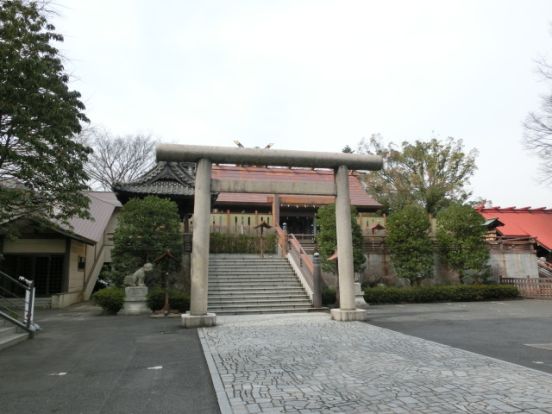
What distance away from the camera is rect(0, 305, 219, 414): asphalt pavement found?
16.0ft

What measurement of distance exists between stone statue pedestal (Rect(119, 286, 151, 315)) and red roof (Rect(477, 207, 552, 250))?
25.2m

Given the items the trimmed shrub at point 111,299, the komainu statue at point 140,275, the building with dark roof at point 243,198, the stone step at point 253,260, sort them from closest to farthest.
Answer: the trimmed shrub at point 111,299 < the komainu statue at point 140,275 < the stone step at point 253,260 < the building with dark roof at point 243,198

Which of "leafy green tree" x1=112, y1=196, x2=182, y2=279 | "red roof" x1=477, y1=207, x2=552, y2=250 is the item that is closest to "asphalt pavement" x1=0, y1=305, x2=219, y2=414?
"leafy green tree" x1=112, y1=196, x2=182, y2=279

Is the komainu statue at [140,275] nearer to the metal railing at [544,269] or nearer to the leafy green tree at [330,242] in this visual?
the leafy green tree at [330,242]

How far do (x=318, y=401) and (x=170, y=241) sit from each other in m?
13.1

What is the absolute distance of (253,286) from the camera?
17359 mm

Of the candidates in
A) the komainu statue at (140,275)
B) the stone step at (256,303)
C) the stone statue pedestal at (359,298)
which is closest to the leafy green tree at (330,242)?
the stone statue pedestal at (359,298)

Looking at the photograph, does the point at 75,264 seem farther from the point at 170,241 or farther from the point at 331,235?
the point at 331,235

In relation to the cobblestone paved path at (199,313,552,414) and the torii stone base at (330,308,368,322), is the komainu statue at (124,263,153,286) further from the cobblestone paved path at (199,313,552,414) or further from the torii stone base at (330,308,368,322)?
the torii stone base at (330,308,368,322)

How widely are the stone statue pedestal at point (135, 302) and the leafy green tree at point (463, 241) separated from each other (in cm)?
1592

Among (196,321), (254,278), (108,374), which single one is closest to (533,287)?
(254,278)

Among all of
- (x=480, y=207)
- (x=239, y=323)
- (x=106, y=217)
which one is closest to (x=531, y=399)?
(x=239, y=323)

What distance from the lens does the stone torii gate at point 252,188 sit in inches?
457

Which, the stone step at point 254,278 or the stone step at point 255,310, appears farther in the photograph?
the stone step at point 254,278
